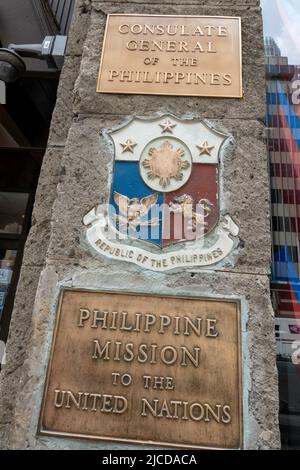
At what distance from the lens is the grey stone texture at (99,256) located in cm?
208

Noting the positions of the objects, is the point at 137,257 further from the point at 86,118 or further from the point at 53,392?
the point at 86,118

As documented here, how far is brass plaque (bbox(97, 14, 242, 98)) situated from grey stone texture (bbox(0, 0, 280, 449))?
0.08m

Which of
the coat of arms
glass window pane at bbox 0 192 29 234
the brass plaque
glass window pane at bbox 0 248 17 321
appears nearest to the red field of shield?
the coat of arms

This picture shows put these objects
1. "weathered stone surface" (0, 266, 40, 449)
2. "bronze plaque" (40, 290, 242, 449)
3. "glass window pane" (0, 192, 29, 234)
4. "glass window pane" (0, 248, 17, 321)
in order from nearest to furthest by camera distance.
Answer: "bronze plaque" (40, 290, 242, 449) → "weathered stone surface" (0, 266, 40, 449) → "glass window pane" (0, 248, 17, 321) → "glass window pane" (0, 192, 29, 234)

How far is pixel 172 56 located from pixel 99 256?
1591mm

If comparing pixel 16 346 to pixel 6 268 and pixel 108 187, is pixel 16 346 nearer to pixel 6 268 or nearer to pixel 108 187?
pixel 108 187

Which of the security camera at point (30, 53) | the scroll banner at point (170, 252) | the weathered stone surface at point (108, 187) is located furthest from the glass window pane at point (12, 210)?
the scroll banner at point (170, 252)

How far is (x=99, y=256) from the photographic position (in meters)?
2.36

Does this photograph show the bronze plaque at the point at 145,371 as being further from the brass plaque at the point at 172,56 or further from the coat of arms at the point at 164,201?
the brass plaque at the point at 172,56

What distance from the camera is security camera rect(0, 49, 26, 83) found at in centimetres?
412

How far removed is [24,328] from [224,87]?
209 cm

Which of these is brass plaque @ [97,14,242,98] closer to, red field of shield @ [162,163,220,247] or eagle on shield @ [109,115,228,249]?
eagle on shield @ [109,115,228,249]
